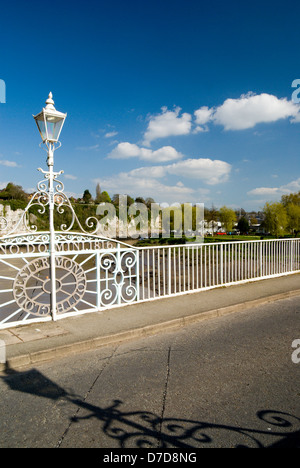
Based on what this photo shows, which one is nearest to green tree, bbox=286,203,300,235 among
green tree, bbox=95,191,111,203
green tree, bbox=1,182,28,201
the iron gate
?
green tree, bbox=95,191,111,203

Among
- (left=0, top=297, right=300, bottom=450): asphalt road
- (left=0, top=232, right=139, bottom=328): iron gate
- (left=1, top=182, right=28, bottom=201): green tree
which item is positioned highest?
(left=1, top=182, right=28, bottom=201): green tree

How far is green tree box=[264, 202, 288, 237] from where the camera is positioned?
37.3m

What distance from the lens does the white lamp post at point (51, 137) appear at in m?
5.58

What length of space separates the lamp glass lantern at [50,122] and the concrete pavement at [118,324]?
3363 millimetres

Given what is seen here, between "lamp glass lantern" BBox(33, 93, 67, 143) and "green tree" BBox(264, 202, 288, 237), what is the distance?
35561mm

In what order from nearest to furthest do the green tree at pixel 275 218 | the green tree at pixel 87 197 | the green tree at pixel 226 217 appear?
the green tree at pixel 275 218, the green tree at pixel 226 217, the green tree at pixel 87 197

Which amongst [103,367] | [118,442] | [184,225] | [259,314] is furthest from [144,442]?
[184,225]

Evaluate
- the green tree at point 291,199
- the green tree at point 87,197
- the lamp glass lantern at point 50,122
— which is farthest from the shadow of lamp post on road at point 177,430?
the green tree at point 87,197

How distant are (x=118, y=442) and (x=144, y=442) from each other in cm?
22

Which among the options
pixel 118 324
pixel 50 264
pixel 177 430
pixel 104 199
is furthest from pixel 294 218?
pixel 177 430

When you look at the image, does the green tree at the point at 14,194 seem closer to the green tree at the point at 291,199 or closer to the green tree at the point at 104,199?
the green tree at the point at 104,199

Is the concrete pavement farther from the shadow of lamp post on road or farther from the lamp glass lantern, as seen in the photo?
the lamp glass lantern

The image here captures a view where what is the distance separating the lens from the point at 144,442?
262cm
